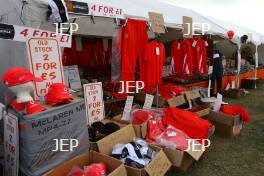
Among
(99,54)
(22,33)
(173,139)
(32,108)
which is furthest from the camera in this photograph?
(99,54)

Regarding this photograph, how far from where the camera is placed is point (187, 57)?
6.57m

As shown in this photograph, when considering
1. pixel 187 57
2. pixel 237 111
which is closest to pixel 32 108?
pixel 237 111

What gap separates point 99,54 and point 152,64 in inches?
123

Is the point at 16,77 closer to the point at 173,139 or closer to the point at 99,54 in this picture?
the point at 173,139

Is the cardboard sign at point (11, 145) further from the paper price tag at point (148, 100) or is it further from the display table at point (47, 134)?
the paper price tag at point (148, 100)

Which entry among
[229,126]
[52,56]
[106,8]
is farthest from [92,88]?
[229,126]

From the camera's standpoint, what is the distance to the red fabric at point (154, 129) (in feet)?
13.3

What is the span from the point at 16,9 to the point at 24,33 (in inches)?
16.5

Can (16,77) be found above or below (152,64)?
below

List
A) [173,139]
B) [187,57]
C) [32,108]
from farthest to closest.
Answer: [187,57] → [173,139] → [32,108]

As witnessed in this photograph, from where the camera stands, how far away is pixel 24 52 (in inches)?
127

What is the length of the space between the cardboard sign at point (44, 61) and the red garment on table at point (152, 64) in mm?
1916

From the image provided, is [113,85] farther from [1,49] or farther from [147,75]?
[1,49]

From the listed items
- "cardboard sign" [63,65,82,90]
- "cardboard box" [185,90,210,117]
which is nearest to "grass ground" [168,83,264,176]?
"cardboard box" [185,90,210,117]
